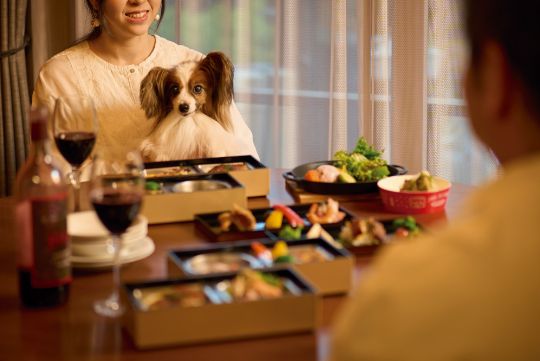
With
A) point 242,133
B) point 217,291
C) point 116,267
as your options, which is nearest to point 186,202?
point 116,267

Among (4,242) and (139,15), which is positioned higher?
(139,15)

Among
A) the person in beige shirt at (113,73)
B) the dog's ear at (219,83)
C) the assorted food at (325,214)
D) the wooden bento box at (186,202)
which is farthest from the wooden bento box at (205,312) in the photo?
the person in beige shirt at (113,73)

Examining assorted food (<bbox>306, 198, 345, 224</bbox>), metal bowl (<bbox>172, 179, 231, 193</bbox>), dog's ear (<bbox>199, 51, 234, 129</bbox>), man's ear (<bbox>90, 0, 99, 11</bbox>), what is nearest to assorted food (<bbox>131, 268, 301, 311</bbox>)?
assorted food (<bbox>306, 198, 345, 224</bbox>)

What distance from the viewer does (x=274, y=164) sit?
180 inches

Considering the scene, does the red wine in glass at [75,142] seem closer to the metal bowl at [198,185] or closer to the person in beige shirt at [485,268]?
the metal bowl at [198,185]

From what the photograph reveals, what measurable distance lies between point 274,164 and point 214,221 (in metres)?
2.35

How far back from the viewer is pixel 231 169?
260 centimetres

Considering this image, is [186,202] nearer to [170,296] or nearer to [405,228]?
[405,228]

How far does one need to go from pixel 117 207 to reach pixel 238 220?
53 cm

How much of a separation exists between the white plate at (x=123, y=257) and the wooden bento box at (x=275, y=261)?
7.6 inches

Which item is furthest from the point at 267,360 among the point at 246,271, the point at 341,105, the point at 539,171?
the point at 341,105

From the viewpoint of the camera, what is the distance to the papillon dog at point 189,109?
3.15m

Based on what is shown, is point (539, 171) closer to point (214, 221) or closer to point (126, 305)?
point (126, 305)

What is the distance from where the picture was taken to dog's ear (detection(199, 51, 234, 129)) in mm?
3105
